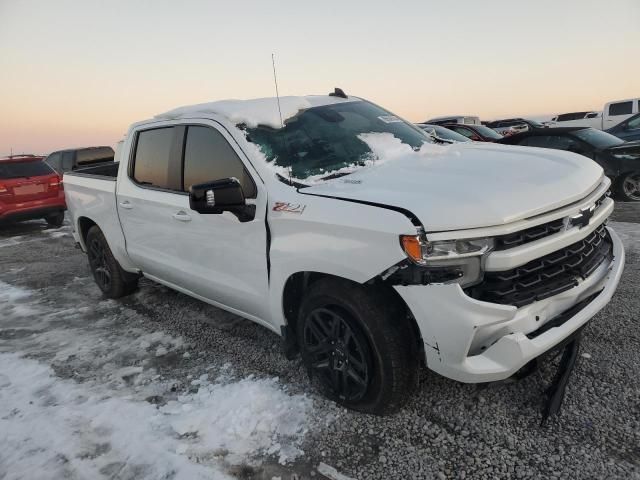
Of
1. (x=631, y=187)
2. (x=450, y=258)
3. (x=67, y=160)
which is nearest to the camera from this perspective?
(x=450, y=258)

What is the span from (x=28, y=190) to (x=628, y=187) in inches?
447

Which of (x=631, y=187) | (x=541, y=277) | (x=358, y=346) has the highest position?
(x=541, y=277)

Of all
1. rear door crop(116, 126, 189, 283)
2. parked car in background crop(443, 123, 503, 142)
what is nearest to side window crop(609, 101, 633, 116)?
parked car in background crop(443, 123, 503, 142)

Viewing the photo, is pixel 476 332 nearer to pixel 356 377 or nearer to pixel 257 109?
pixel 356 377

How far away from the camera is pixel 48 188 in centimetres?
1002

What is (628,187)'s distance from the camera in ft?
27.6

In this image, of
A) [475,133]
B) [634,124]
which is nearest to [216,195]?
[475,133]

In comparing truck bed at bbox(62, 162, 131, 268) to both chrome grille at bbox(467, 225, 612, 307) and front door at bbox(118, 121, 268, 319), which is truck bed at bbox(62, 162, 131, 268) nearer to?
front door at bbox(118, 121, 268, 319)

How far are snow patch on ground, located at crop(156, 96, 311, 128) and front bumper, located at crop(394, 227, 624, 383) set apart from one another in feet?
5.37

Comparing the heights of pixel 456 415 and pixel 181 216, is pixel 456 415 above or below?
below

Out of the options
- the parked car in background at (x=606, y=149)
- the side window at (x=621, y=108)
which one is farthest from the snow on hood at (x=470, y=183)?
the side window at (x=621, y=108)

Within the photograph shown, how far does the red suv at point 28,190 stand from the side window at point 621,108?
1950 cm

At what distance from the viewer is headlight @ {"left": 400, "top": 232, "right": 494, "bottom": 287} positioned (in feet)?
7.11

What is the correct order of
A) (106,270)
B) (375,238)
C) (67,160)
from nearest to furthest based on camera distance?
1. (375,238)
2. (106,270)
3. (67,160)
